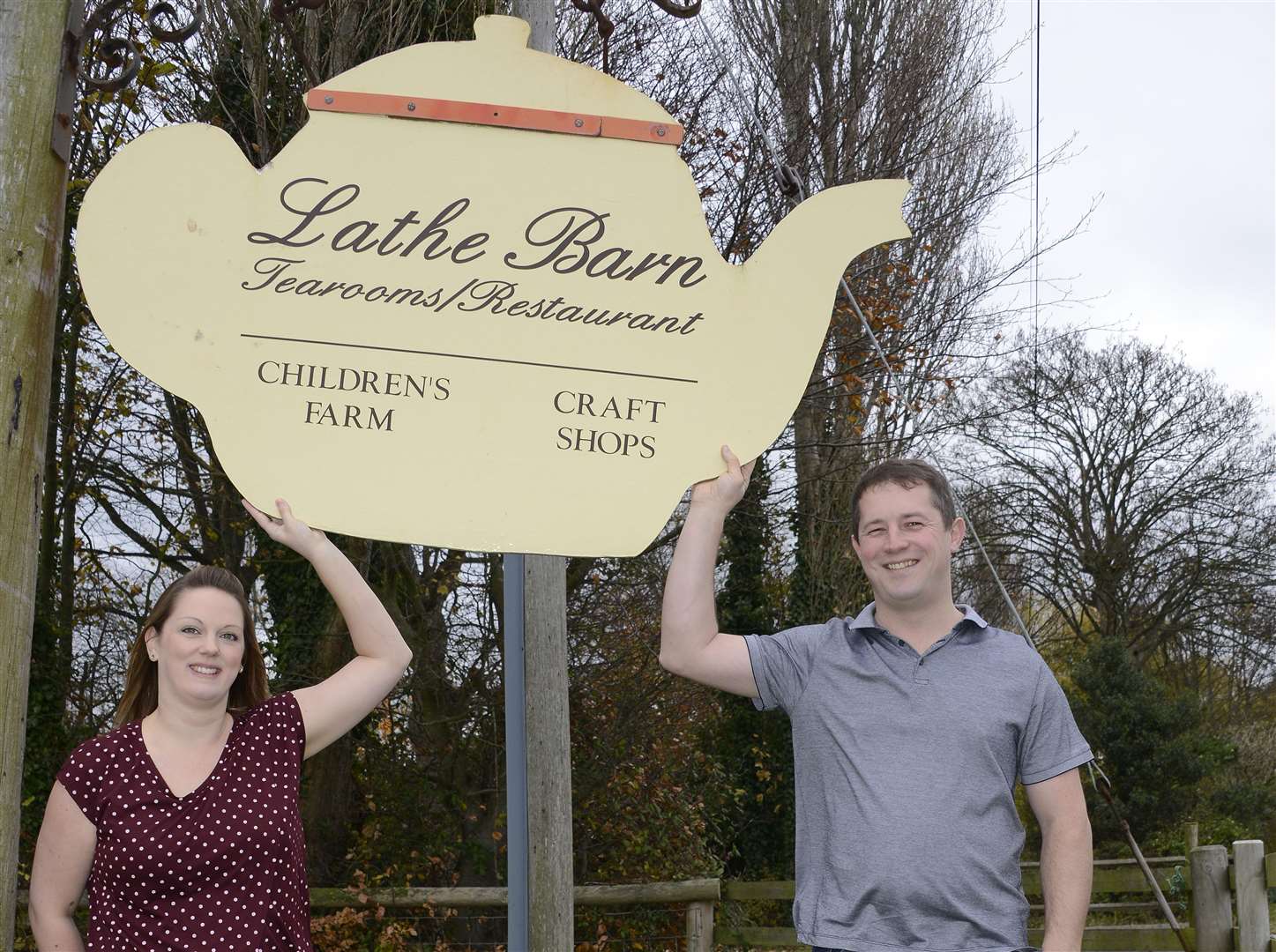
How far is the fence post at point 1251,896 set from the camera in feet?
21.1

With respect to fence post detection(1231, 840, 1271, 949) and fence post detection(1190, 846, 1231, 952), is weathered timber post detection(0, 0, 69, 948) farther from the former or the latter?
fence post detection(1190, 846, 1231, 952)

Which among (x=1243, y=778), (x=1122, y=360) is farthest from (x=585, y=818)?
(x=1122, y=360)

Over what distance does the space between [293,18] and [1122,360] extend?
1691cm

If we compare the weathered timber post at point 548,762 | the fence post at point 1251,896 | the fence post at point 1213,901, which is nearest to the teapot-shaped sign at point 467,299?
the weathered timber post at point 548,762

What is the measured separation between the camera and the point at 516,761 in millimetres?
2451

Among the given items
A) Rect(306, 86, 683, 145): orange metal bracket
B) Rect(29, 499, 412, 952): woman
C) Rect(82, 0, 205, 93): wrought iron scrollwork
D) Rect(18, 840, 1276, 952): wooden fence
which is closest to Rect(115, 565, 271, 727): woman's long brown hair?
Rect(29, 499, 412, 952): woman

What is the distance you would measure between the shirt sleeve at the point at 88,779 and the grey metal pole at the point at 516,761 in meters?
0.76

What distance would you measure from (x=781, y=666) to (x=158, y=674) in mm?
996

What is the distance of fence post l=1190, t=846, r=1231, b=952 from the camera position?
6641 millimetres

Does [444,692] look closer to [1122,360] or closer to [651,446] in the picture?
[651,446]

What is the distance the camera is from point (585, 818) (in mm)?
7422

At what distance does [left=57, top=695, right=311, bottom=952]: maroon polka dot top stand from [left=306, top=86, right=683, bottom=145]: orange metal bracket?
104 cm

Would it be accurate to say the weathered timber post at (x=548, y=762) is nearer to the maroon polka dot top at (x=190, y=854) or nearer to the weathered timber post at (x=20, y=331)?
the weathered timber post at (x=20, y=331)

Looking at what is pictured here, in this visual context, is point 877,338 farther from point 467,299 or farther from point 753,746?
point 467,299
